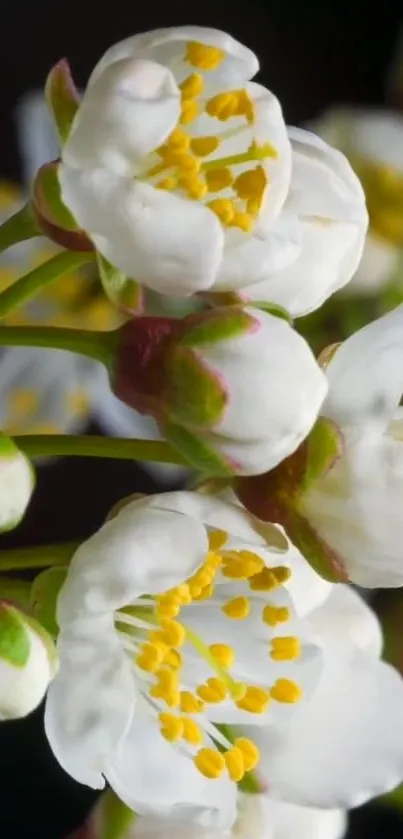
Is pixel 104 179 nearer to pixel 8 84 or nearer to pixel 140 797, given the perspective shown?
pixel 140 797

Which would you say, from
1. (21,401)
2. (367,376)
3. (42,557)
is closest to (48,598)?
(42,557)

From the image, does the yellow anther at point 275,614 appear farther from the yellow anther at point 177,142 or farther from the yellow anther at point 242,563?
the yellow anther at point 177,142

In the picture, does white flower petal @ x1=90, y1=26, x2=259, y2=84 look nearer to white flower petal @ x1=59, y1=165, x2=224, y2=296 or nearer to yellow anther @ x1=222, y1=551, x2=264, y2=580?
white flower petal @ x1=59, y1=165, x2=224, y2=296

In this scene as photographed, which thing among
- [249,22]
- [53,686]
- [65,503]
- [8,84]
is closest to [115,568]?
[53,686]

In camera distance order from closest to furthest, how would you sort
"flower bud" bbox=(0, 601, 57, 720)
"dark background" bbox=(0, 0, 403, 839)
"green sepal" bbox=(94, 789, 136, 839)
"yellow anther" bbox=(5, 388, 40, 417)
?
"flower bud" bbox=(0, 601, 57, 720)
"green sepal" bbox=(94, 789, 136, 839)
"yellow anther" bbox=(5, 388, 40, 417)
"dark background" bbox=(0, 0, 403, 839)

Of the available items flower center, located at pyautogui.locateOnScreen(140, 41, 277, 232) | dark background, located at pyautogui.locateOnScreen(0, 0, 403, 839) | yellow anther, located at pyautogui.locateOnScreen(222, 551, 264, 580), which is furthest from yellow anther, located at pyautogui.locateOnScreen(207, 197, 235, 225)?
dark background, located at pyautogui.locateOnScreen(0, 0, 403, 839)

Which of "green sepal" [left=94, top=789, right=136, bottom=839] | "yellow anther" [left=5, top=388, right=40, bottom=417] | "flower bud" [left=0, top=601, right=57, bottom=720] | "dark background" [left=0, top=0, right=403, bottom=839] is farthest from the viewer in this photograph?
"dark background" [left=0, top=0, right=403, bottom=839]
